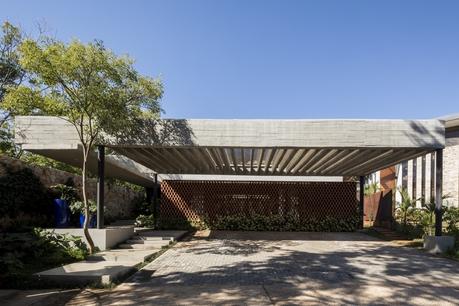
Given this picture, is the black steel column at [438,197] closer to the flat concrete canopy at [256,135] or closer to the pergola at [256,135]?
the pergola at [256,135]

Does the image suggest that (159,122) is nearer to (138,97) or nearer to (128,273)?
(138,97)

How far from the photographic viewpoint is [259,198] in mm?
18656

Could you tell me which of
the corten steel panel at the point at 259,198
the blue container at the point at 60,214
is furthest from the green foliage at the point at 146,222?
the blue container at the point at 60,214

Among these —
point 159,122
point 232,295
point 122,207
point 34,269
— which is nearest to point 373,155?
point 159,122

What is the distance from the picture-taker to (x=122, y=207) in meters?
22.7

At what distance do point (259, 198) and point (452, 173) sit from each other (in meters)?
11.2

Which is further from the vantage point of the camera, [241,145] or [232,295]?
[241,145]

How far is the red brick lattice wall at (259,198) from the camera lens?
18.5 metres

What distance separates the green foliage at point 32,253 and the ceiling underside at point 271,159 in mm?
2916

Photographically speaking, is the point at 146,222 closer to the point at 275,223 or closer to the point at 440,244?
the point at 275,223

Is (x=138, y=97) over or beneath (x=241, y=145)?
over

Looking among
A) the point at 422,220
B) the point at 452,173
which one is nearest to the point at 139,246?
the point at 422,220

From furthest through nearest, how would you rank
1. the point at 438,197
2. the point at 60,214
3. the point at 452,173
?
the point at 452,173, the point at 60,214, the point at 438,197

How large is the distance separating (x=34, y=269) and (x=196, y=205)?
35.5 feet
